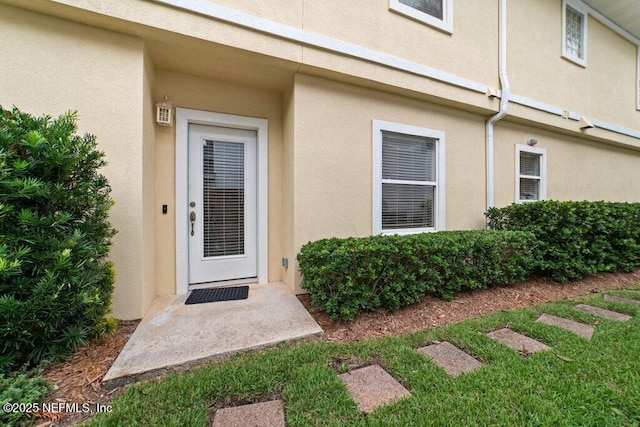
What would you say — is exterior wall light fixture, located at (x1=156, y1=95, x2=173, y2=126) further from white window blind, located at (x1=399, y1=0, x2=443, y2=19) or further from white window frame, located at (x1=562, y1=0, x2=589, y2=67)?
white window frame, located at (x1=562, y1=0, x2=589, y2=67)

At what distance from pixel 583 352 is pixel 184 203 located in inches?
178

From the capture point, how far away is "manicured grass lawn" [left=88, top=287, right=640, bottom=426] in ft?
4.66

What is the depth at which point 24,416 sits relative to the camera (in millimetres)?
1393

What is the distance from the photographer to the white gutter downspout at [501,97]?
179 inches

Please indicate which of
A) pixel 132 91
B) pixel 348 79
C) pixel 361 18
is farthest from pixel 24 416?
pixel 361 18

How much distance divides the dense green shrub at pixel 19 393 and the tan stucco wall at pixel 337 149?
7.74 feet

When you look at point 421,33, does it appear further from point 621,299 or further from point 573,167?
point 573,167

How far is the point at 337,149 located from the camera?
3.51m

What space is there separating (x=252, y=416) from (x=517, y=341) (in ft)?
7.99

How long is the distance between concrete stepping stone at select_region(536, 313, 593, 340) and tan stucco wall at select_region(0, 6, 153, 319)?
4.52 meters

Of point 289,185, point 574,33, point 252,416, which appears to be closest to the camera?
point 252,416

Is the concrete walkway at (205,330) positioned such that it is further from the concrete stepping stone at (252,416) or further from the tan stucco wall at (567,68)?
the tan stucco wall at (567,68)

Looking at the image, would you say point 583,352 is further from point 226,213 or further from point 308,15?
point 308,15

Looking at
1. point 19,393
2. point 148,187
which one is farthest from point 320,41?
point 19,393
